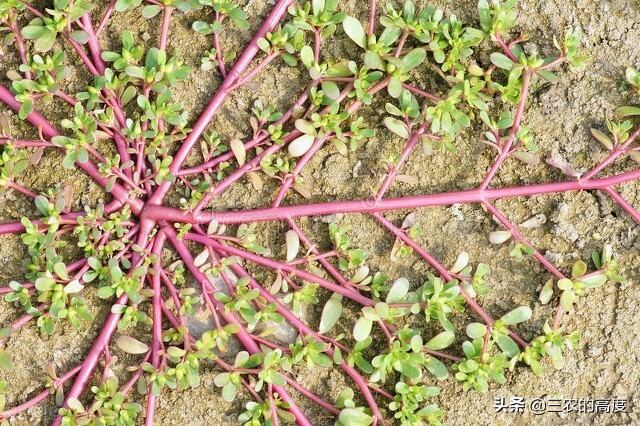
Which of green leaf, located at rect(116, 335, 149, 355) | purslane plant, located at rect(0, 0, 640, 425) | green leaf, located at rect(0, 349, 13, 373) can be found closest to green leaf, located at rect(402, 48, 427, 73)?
purslane plant, located at rect(0, 0, 640, 425)

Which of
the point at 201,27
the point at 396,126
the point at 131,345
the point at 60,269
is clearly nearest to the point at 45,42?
the point at 201,27

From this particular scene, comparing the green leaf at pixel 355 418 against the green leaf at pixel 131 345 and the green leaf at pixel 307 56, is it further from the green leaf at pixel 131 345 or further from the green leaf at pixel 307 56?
the green leaf at pixel 307 56

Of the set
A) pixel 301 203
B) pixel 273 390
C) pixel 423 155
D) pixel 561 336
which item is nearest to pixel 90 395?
pixel 273 390

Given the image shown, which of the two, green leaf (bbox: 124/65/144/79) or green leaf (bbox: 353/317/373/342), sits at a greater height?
green leaf (bbox: 124/65/144/79)

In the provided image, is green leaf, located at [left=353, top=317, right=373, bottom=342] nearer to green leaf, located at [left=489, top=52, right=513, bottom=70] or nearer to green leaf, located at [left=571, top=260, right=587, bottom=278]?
green leaf, located at [left=571, top=260, right=587, bottom=278]

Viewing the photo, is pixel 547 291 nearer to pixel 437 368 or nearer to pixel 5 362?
pixel 437 368

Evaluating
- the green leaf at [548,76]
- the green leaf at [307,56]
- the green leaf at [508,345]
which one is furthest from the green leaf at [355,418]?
the green leaf at [548,76]

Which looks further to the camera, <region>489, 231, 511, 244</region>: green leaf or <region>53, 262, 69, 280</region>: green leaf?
<region>489, 231, 511, 244</region>: green leaf
